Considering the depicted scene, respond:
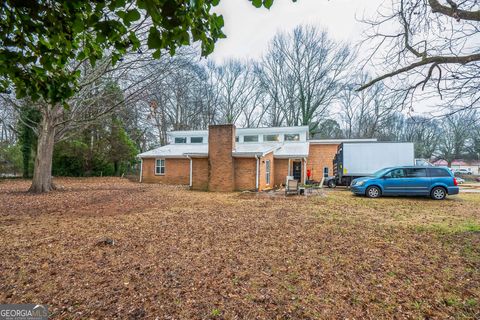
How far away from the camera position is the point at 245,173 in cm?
1509

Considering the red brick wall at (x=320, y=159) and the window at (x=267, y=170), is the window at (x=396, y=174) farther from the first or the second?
the red brick wall at (x=320, y=159)

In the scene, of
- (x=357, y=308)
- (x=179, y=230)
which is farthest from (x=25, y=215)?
(x=357, y=308)

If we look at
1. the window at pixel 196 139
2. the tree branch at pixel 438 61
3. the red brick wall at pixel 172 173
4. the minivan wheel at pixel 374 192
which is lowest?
the minivan wheel at pixel 374 192

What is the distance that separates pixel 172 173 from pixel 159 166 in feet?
4.95

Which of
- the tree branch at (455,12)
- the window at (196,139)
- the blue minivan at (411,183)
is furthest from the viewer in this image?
the window at (196,139)

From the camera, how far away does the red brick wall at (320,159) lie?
22469 millimetres

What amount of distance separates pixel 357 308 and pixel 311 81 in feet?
101

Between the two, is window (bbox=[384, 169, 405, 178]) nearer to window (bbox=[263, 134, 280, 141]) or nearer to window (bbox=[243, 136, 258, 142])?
window (bbox=[263, 134, 280, 141])

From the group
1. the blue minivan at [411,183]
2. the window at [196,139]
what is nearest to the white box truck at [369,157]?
the blue minivan at [411,183]

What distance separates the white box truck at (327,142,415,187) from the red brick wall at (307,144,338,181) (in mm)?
5225

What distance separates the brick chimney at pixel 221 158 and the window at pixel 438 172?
10.5 meters

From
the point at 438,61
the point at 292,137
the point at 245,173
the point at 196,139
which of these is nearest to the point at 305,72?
the point at 292,137

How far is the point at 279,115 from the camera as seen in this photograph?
33.4 m

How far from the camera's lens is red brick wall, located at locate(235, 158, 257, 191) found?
14961mm
